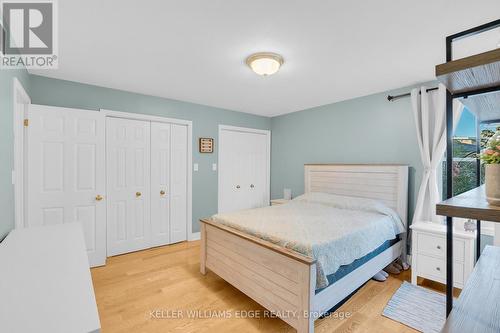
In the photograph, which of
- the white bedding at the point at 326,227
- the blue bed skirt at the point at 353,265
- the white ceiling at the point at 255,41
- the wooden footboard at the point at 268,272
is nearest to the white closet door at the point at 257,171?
the white bedding at the point at 326,227

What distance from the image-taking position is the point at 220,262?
2541 millimetres

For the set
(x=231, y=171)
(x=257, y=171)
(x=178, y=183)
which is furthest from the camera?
(x=257, y=171)

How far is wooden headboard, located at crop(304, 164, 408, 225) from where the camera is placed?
3.03 m

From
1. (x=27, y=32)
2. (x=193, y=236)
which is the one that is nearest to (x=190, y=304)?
(x=193, y=236)

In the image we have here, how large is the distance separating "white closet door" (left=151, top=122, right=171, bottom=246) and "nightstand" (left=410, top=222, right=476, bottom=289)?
3313mm

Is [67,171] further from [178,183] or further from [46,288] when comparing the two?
[46,288]

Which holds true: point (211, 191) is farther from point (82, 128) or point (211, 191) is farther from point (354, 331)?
point (354, 331)

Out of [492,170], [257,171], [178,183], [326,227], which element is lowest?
[326,227]

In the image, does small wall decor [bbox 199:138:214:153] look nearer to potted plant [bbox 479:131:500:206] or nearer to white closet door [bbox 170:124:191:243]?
white closet door [bbox 170:124:191:243]

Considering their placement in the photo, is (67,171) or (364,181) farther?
(364,181)

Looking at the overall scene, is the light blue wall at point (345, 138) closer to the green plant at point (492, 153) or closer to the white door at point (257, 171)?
the white door at point (257, 171)

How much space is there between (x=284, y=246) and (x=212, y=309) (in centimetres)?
90

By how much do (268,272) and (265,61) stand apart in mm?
1856

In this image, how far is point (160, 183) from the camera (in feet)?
12.2
